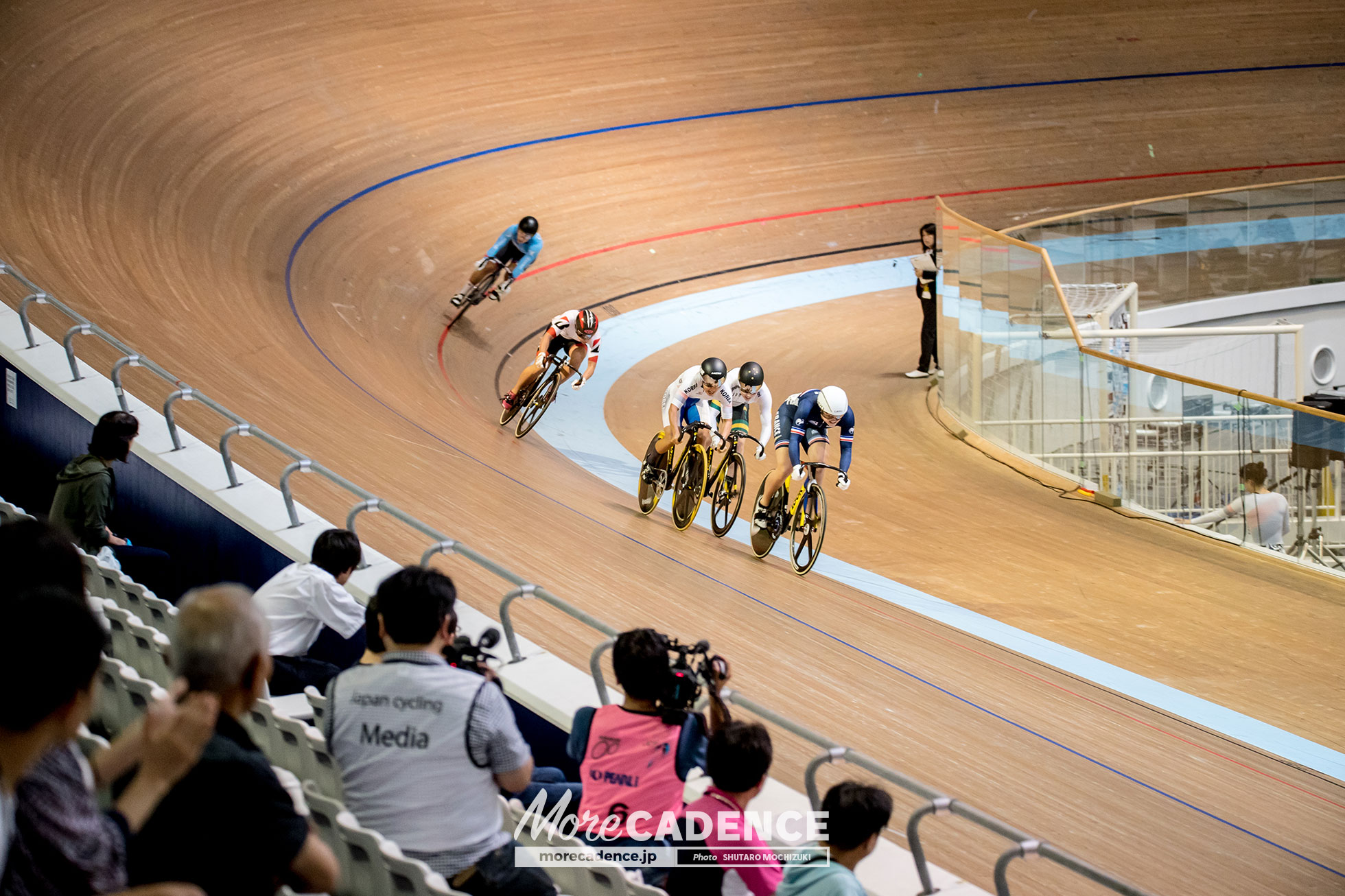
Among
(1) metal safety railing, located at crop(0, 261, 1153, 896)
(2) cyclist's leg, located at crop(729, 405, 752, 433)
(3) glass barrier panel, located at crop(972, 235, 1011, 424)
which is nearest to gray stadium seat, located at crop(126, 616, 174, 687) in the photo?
(1) metal safety railing, located at crop(0, 261, 1153, 896)

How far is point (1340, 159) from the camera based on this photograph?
1535cm

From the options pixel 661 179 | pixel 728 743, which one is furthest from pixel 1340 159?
pixel 728 743

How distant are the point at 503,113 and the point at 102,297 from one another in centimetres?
753

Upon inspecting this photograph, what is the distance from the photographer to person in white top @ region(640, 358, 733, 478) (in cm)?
657

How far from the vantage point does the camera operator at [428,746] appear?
2.12 m

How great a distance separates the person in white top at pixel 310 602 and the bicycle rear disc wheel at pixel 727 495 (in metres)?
3.73

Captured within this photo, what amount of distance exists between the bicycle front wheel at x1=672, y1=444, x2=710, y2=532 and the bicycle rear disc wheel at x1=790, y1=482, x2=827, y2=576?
62cm

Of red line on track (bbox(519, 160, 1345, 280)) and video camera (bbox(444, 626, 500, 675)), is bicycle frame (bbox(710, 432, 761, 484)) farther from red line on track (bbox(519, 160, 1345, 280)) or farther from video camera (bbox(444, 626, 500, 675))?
red line on track (bbox(519, 160, 1345, 280))

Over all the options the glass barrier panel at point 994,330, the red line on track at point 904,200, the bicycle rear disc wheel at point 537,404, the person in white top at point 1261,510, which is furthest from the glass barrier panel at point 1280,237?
the bicycle rear disc wheel at point 537,404

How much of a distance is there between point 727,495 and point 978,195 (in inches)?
368

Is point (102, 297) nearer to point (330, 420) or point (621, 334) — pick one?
point (330, 420)

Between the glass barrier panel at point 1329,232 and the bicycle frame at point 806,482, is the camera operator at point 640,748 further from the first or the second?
the glass barrier panel at point 1329,232

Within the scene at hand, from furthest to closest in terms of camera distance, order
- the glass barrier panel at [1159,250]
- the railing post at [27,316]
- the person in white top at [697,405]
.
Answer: the glass barrier panel at [1159,250] < the person in white top at [697,405] < the railing post at [27,316]

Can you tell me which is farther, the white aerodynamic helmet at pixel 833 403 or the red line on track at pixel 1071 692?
the white aerodynamic helmet at pixel 833 403
